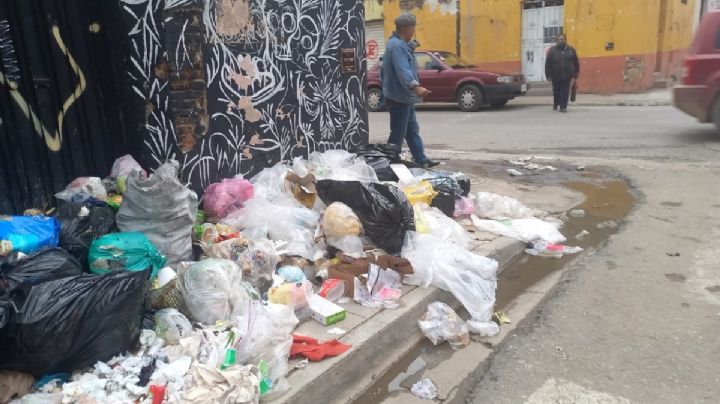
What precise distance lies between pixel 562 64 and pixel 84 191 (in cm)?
1180

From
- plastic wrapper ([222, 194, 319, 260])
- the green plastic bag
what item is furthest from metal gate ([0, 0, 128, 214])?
plastic wrapper ([222, 194, 319, 260])

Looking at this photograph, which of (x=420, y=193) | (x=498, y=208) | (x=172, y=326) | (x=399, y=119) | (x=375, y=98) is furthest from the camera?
(x=375, y=98)

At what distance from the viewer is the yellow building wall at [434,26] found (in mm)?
19438

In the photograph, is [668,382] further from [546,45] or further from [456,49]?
[456,49]

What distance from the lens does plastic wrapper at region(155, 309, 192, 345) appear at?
282 cm

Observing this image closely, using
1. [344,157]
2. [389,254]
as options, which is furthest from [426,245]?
[344,157]

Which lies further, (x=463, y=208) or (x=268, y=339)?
(x=463, y=208)

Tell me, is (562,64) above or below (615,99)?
above

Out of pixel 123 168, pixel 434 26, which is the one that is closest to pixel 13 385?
pixel 123 168

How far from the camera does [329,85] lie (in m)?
5.57

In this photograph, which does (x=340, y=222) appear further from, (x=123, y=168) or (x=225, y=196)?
(x=123, y=168)

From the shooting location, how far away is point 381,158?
5.53 metres

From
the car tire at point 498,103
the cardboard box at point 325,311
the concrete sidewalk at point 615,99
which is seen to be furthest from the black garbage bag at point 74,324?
the concrete sidewalk at point 615,99

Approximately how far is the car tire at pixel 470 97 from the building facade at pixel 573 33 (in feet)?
15.3
